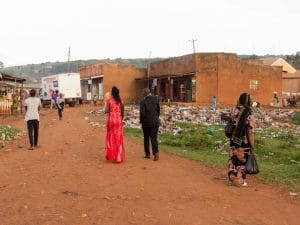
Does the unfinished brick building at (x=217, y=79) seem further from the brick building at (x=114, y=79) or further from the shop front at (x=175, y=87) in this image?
the brick building at (x=114, y=79)

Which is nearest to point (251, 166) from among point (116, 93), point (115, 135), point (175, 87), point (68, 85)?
point (115, 135)

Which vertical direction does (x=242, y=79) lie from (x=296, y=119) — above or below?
above

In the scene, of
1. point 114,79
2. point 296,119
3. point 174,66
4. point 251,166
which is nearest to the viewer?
→ point 251,166

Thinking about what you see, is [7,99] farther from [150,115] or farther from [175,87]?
[150,115]

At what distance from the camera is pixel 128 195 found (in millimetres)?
7473

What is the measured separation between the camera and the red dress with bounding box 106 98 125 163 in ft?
34.5

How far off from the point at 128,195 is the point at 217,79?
33.5 m

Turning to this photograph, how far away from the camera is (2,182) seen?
845 centimetres

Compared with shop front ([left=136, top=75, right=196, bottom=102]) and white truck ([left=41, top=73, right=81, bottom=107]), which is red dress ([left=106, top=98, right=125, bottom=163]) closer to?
shop front ([left=136, top=75, right=196, bottom=102])

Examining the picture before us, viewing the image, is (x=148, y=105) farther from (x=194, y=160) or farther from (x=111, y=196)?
(x=111, y=196)

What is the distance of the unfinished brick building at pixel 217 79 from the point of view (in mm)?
40062

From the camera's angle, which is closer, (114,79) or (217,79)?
(217,79)

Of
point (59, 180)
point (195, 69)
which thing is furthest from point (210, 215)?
point (195, 69)

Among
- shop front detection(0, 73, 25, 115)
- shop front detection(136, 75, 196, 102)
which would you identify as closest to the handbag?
shop front detection(0, 73, 25, 115)
